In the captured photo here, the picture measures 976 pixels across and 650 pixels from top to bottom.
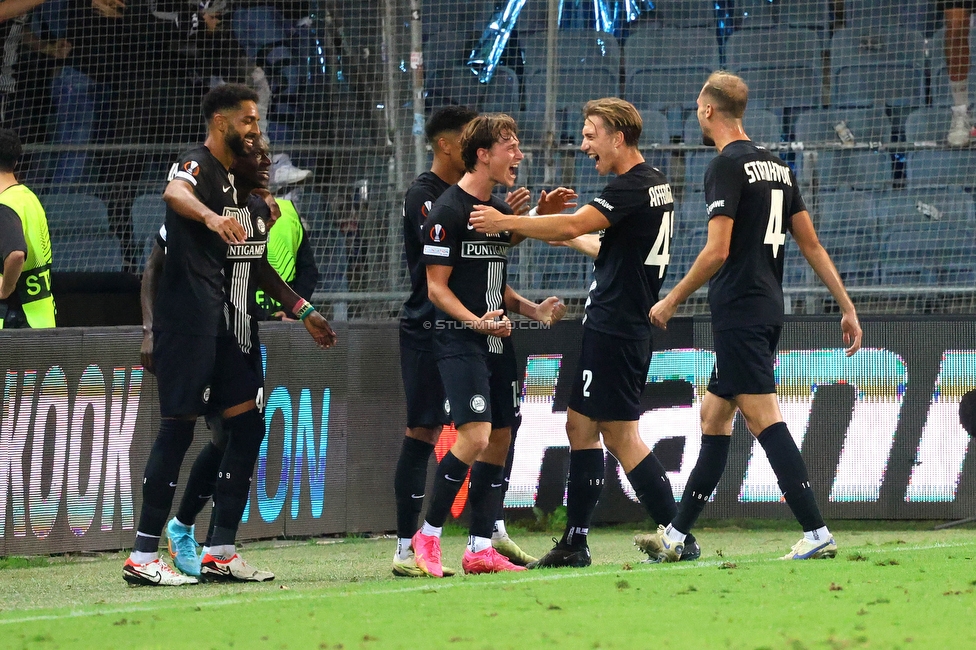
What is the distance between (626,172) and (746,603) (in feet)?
6.75

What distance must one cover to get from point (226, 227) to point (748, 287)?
224cm

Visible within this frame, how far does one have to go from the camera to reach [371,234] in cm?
902

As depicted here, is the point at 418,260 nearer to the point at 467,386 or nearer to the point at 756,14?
the point at 467,386

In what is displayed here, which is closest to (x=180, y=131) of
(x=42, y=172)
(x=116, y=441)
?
(x=42, y=172)

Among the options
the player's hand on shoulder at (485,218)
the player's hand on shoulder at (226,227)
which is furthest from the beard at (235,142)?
the player's hand on shoulder at (485,218)

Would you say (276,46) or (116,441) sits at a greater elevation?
(276,46)

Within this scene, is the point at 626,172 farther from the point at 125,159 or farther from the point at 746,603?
the point at 125,159

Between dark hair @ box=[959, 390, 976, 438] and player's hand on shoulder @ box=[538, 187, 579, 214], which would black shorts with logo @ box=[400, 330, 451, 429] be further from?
dark hair @ box=[959, 390, 976, 438]

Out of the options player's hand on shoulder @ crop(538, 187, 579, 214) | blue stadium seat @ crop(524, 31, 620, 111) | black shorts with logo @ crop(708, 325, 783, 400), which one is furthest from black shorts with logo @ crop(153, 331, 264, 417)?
blue stadium seat @ crop(524, 31, 620, 111)

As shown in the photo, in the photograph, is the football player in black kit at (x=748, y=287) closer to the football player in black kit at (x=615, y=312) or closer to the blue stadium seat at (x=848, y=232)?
the football player in black kit at (x=615, y=312)

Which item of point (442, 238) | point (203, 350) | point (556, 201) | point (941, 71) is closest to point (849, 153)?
point (941, 71)

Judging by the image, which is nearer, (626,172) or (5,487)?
(626,172)

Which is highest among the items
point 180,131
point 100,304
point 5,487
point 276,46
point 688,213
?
point 276,46

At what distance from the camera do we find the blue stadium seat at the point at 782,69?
35.7 ft
